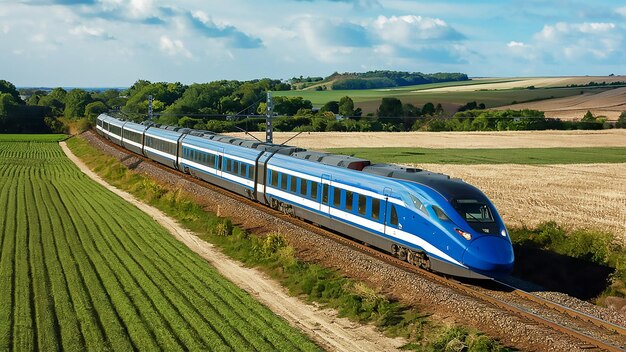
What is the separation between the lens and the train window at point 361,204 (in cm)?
2541

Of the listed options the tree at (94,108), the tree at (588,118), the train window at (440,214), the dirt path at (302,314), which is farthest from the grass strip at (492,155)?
the tree at (94,108)

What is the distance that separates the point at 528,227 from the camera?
102 ft

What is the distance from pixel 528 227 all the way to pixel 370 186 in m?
9.79

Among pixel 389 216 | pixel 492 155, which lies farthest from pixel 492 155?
pixel 389 216

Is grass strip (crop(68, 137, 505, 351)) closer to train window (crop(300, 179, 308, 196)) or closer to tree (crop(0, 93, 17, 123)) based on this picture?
train window (crop(300, 179, 308, 196))

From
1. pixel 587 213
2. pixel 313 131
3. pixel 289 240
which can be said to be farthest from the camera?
pixel 313 131

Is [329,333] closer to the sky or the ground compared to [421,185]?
closer to the ground

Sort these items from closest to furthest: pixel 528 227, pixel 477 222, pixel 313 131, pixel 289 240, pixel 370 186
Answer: pixel 477 222, pixel 370 186, pixel 289 240, pixel 528 227, pixel 313 131

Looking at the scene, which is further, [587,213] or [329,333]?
[587,213]

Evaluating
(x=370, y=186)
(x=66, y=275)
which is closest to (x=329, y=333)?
(x=370, y=186)

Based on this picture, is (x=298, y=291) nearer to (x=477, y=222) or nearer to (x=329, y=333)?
(x=329, y=333)

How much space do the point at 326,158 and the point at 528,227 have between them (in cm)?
949

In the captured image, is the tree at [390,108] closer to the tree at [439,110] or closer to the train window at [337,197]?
the tree at [439,110]

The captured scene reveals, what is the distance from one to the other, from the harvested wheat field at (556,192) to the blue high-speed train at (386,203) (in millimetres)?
9121
